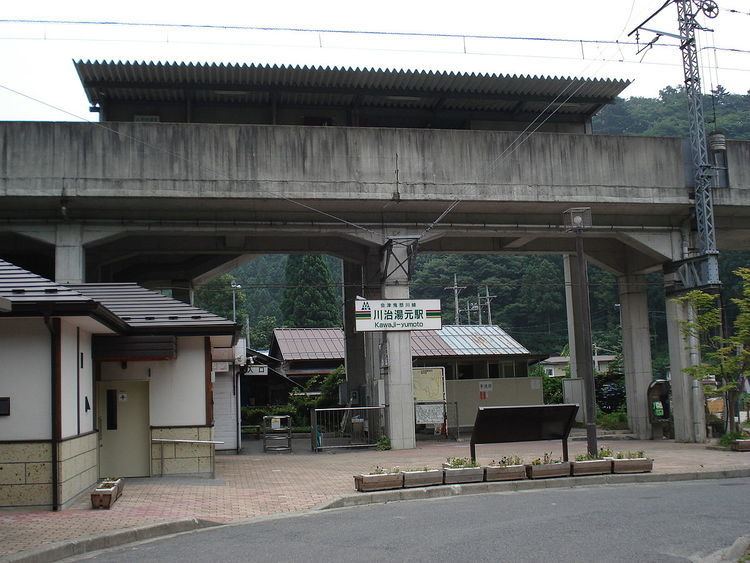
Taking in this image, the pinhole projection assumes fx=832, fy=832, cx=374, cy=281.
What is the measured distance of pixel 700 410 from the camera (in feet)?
86.2

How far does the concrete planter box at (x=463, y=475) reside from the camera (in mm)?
15367

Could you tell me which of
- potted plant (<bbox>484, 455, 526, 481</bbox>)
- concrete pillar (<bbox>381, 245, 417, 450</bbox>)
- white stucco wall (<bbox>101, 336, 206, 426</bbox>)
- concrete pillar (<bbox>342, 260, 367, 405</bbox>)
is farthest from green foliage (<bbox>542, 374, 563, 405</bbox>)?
white stucco wall (<bbox>101, 336, 206, 426</bbox>)

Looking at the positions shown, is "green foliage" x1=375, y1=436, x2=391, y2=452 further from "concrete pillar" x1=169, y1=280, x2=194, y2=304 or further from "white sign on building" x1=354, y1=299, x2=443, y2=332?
"concrete pillar" x1=169, y1=280, x2=194, y2=304

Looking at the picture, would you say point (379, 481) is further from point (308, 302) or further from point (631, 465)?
point (308, 302)

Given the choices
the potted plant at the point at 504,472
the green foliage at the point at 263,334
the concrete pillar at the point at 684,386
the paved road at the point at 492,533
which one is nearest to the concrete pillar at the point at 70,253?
the potted plant at the point at 504,472

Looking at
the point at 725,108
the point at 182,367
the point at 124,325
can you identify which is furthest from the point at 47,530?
the point at 725,108

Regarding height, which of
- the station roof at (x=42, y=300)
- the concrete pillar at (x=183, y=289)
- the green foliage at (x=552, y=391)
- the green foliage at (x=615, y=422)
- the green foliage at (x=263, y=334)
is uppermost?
the green foliage at (x=263, y=334)

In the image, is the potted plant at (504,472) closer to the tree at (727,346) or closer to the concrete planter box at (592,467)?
the concrete planter box at (592,467)

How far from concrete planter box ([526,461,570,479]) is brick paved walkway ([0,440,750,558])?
2.49 m

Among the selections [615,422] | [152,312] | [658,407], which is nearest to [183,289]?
[152,312]

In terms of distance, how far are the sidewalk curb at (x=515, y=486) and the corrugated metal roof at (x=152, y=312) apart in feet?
16.1

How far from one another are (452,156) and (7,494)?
15871 mm

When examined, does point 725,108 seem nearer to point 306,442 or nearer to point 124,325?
point 306,442

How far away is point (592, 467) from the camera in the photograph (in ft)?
53.3
